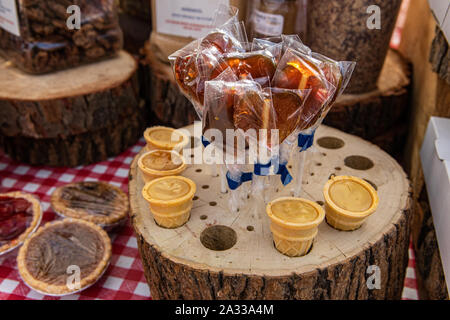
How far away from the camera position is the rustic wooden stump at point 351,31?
158 cm

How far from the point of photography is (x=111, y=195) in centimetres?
166

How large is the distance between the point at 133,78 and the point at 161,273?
1124 millimetres

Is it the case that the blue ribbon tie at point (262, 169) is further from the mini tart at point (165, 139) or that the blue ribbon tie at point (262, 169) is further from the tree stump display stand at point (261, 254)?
the mini tart at point (165, 139)

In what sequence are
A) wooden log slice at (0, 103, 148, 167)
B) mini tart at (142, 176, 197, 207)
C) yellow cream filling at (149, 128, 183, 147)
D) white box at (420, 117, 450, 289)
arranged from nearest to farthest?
mini tart at (142, 176, 197, 207), white box at (420, 117, 450, 289), yellow cream filling at (149, 128, 183, 147), wooden log slice at (0, 103, 148, 167)

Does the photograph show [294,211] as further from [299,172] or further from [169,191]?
[169,191]

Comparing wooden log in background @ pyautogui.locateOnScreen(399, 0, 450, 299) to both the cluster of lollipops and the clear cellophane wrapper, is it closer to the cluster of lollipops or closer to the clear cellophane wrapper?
the cluster of lollipops

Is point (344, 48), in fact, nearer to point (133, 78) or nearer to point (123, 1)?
point (133, 78)

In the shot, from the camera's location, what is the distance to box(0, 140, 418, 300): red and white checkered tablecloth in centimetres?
138

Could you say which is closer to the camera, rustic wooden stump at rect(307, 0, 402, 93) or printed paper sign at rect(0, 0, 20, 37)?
rustic wooden stump at rect(307, 0, 402, 93)

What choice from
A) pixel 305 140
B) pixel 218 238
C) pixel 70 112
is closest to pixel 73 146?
pixel 70 112

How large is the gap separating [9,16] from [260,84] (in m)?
1.31

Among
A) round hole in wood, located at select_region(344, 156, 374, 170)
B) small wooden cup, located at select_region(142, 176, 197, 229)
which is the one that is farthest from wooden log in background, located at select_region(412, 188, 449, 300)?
small wooden cup, located at select_region(142, 176, 197, 229)

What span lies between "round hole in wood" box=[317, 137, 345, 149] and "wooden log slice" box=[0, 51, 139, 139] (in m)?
0.94

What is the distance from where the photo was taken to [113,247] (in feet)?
5.13
